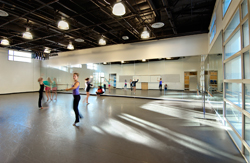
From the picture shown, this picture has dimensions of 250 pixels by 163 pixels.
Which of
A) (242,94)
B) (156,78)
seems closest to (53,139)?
(242,94)

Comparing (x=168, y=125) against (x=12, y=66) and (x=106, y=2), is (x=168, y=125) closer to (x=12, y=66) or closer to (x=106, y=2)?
(x=106, y=2)

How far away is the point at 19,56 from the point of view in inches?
548

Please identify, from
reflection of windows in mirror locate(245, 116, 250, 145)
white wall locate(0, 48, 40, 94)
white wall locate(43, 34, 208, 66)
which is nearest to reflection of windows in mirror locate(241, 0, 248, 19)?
reflection of windows in mirror locate(245, 116, 250, 145)

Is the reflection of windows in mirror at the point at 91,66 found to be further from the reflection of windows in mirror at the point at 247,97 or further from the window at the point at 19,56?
the reflection of windows in mirror at the point at 247,97

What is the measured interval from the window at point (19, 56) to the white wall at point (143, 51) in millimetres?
4140

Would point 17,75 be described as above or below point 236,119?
above

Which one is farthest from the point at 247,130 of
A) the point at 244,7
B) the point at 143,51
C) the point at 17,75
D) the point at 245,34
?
the point at 17,75

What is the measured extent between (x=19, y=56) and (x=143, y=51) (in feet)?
46.0

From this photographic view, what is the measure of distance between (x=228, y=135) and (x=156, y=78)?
23.0ft

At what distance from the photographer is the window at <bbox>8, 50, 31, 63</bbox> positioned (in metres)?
13.2

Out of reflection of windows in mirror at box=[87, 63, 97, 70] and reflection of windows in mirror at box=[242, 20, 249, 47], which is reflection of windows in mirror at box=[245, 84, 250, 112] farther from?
reflection of windows in mirror at box=[87, 63, 97, 70]

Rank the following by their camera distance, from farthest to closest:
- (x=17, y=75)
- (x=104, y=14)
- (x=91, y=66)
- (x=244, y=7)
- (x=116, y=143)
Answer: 1. (x=17, y=75)
2. (x=91, y=66)
3. (x=104, y=14)
4. (x=116, y=143)
5. (x=244, y=7)

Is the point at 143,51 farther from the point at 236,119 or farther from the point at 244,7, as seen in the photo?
the point at 236,119

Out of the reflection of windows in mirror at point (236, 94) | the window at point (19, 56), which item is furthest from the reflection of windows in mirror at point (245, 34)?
the window at point (19, 56)
